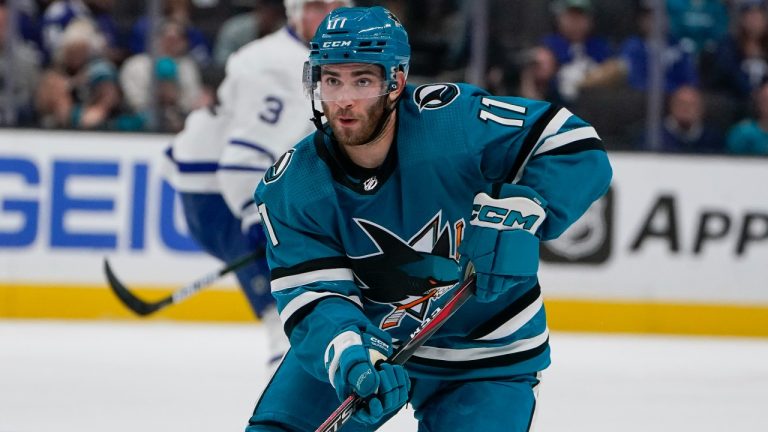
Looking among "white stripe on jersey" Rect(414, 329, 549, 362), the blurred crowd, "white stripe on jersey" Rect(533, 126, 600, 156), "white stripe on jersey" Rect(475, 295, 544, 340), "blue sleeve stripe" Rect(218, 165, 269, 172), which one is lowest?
A: the blurred crowd

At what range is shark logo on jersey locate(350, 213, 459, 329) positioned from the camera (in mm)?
2398

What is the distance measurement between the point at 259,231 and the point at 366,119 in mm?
1647

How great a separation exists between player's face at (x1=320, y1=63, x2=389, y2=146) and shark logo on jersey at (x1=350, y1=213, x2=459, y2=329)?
0.58 ft

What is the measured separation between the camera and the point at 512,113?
2.41 metres

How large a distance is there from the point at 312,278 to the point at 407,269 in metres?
0.18

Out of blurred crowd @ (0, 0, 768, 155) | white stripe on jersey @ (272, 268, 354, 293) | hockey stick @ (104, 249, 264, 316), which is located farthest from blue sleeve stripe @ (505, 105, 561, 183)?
blurred crowd @ (0, 0, 768, 155)

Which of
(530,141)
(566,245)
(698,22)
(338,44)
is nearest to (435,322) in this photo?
(530,141)

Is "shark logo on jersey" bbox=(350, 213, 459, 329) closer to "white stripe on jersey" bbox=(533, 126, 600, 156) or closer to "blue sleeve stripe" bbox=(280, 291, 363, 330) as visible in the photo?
"blue sleeve stripe" bbox=(280, 291, 363, 330)

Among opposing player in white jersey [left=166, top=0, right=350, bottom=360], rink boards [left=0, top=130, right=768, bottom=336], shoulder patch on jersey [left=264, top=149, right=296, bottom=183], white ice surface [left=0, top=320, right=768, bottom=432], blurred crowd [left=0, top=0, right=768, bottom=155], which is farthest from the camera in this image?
blurred crowd [left=0, top=0, right=768, bottom=155]

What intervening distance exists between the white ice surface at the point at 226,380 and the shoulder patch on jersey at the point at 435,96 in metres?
1.54

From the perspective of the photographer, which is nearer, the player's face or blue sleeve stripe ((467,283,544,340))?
the player's face

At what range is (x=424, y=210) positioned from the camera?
2373 millimetres

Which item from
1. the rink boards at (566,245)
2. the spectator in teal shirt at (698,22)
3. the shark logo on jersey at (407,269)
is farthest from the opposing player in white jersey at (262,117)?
the spectator in teal shirt at (698,22)

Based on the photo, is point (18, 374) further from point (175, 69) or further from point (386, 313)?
point (386, 313)
